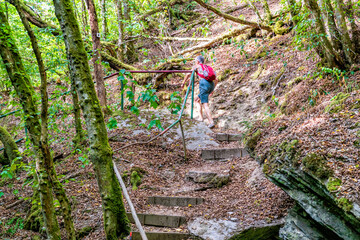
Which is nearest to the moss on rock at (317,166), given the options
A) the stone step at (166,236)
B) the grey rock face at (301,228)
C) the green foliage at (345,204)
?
the green foliage at (345,204)

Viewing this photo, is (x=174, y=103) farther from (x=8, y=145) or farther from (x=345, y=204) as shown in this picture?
(x=8, y=145)

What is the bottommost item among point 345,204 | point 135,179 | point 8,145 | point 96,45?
point 135,179

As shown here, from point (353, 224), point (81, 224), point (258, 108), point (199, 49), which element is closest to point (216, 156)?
point (258, 108)

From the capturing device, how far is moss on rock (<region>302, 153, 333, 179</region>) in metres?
2.38

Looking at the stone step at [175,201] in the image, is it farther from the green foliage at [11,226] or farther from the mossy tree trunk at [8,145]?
the mossy tree trunk at [8,145]

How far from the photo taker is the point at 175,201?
432 centimetres

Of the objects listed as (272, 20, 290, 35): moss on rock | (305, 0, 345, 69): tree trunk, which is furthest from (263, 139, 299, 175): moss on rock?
(272, 20, 290, 35): moss on rock

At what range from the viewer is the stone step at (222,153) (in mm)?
5711

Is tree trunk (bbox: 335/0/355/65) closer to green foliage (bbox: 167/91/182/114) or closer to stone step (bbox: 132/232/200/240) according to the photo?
green foliage (bbox: 167/91/182/114)

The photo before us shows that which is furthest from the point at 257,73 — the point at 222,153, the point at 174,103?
the point at 174,103

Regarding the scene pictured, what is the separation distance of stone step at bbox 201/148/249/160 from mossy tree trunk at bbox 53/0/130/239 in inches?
122

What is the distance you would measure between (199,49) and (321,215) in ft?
29.7

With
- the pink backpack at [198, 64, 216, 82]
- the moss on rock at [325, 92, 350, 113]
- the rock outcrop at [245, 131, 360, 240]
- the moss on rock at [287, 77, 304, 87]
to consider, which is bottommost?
the rock outcrop at [245, 131, 360, 240]

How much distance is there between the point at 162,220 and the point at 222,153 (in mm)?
2392
